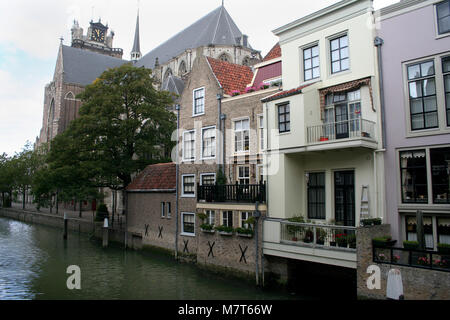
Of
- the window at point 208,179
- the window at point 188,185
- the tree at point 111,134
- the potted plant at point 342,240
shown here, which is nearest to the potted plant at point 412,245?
the potted plant at point 342,240

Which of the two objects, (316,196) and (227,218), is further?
(227,218)

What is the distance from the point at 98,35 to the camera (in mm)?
99438

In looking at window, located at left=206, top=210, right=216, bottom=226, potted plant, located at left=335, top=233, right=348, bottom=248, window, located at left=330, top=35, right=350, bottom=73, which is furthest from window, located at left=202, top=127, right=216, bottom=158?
potted plant, located at left=335, top=233, right=348, bottom=248

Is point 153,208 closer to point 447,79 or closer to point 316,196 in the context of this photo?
point 316,196

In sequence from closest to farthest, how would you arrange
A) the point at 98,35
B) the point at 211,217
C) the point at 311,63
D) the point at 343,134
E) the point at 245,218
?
the point at 343,134 → the point at 311,63 → the point at 245,218 → the point at 211,217 → the point at 98,35

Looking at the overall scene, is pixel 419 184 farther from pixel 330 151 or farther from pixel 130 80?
pixel 130 80

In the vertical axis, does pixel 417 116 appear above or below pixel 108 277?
above

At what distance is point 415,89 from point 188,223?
46.5 ft

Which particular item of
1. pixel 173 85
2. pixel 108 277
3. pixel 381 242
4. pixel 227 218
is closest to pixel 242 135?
pixel 227 218

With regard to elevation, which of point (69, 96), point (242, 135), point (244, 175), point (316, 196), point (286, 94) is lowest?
point (316, 196)

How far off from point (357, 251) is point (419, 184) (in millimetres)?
3397

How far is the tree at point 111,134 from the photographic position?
1195 inches
